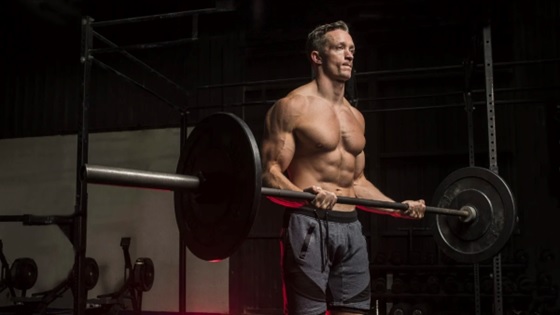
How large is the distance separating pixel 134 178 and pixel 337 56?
4.03ft

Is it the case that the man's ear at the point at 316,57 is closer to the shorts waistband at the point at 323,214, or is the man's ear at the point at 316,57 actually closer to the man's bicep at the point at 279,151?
the man's bicep at the point at 279,151

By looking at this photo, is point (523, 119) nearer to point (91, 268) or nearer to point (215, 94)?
point (215, 94)

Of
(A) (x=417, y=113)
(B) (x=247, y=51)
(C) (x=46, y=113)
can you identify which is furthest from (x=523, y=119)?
(C) (x=46, y=113)

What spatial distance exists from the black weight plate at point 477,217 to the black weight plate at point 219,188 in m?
1.55

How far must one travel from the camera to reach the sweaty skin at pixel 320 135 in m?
2.43

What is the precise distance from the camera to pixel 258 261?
612 cm

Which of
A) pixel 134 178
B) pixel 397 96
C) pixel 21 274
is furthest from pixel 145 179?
pixel 21 274

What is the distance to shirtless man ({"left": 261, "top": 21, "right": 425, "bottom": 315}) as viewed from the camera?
2.37 m

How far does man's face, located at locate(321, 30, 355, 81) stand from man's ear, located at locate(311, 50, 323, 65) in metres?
0.03

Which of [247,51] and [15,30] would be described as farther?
[15,30]

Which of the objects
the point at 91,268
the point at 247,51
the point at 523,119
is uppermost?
the point at 247,51

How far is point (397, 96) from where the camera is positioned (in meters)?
5.70

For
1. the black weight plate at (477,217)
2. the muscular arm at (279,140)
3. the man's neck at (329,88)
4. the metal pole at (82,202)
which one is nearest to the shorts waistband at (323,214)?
the muscular arm at (279,140)

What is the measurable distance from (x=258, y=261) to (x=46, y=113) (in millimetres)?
3046
